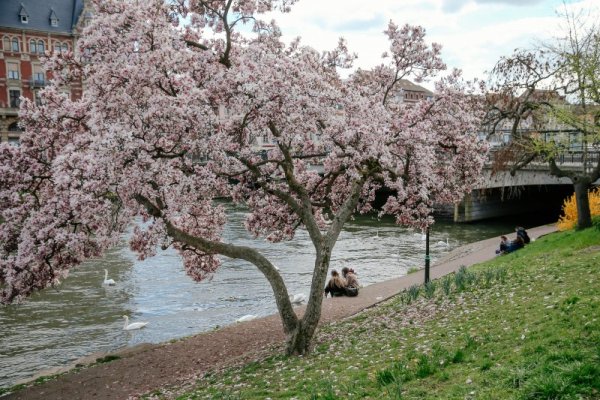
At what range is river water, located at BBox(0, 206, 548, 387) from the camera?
19.3 m

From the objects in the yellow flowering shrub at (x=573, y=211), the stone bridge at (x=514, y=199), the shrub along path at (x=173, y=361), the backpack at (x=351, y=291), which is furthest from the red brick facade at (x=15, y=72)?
Answer: the shrub along path at (x=173, y=361)

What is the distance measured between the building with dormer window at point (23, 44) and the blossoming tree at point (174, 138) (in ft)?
213

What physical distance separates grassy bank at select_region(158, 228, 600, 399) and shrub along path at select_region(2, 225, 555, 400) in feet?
5.07

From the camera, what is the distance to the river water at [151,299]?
63.3 ft

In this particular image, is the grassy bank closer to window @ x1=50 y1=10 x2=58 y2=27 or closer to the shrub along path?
the shrub along path

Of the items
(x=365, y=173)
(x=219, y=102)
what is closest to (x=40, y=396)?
(x=219, y=102)

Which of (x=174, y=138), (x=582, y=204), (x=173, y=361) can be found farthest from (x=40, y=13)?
(x=174, y=138)

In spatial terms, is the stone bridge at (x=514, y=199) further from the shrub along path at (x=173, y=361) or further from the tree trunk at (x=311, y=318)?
the tree trunk at (x=311, y=318)

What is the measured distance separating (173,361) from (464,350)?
29.3ft

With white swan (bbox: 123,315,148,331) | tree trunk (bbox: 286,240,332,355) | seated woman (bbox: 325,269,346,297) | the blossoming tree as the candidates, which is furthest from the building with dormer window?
tree trunk (bbox: 286,240,332,355)

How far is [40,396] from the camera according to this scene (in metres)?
13.2

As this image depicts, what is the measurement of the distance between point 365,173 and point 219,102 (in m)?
4.34

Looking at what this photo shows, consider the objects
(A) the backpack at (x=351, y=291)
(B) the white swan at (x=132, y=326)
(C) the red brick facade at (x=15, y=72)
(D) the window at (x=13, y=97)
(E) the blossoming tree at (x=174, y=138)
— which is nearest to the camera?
(E) the blossoming tree at (x=174, y=138)

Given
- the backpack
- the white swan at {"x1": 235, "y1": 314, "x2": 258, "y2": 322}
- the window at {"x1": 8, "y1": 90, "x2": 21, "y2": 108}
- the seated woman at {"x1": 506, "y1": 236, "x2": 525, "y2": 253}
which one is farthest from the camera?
the window at {"x1": 8, "y1": 90, "x2": 21, "y2": 108}
